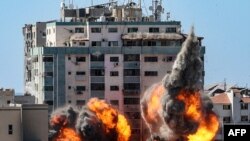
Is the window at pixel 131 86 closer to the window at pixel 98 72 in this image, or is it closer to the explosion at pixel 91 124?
the window at pixel 98 72

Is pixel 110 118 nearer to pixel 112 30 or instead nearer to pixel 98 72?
pixel 98 72

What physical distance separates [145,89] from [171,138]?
823 centimetres

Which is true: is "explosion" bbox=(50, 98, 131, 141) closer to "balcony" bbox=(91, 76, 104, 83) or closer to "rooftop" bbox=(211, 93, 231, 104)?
"balcony" bbox=(91, 76, 104, 83)

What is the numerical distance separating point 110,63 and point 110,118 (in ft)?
18.8

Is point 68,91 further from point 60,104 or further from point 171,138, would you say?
point 171,138

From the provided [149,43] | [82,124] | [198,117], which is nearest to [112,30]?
[149,43]

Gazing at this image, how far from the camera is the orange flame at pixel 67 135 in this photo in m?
63.3

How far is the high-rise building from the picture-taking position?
6962 cm

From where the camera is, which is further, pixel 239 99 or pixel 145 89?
pixel 239 99

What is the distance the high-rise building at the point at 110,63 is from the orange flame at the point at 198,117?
683 centimetres

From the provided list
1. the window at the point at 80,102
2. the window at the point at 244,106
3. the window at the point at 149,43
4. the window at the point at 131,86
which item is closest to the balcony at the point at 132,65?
the window at the point at 131,86

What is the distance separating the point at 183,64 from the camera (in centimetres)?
6194

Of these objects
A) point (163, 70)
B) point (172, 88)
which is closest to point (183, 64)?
point (172, 88)

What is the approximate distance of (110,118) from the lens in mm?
66312
